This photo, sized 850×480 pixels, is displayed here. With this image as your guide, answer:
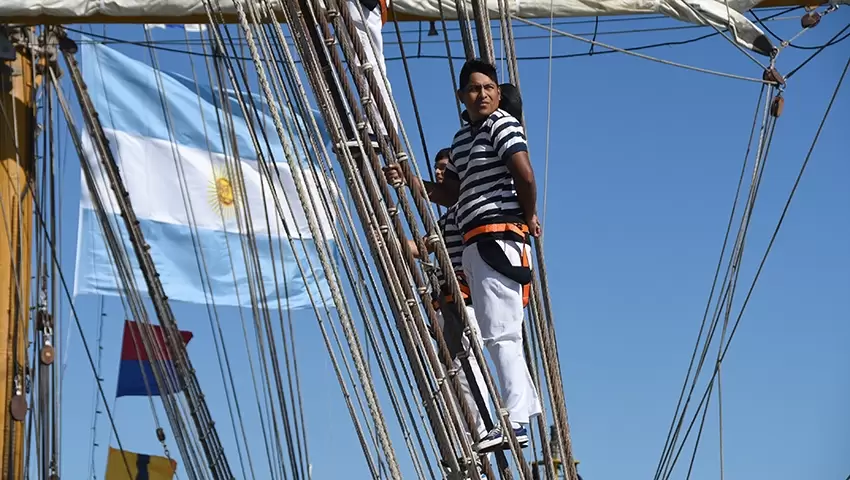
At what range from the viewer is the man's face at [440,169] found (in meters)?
5.77

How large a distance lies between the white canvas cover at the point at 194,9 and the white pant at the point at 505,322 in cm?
626

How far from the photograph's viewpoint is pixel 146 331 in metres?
12.8

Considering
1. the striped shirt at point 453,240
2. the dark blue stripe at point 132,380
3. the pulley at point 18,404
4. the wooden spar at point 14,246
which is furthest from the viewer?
the dark blue stripe at point 132,380

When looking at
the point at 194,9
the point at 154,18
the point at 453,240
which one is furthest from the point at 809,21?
Answer: the point at 453,240

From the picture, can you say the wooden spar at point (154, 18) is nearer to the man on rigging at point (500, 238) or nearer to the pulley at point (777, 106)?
the pulley at point (777, 106)

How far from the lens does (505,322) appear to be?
5285 millimetres

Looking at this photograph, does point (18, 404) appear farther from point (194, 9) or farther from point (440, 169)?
point (440, 169)

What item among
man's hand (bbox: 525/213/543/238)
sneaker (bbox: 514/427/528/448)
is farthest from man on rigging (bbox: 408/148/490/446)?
man's hand (bbox: 525/213/543/238)

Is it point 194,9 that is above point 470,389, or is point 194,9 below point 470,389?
above

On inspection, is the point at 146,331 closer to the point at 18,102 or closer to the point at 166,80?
the point at 18,102

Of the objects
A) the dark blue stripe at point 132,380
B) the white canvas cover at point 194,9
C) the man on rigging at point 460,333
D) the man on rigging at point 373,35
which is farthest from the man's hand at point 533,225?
the dark blue stripe at point 132,380

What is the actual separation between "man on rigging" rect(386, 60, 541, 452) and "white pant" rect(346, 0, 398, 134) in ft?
1.62

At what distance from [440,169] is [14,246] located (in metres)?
7.15

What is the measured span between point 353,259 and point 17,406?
6872 millimetres
